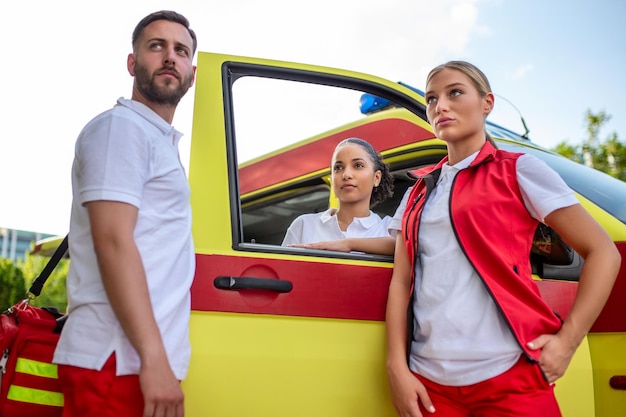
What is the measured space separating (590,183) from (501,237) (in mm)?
1085

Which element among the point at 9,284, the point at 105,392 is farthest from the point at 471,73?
the point at 9,284

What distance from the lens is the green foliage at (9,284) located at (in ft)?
38.6

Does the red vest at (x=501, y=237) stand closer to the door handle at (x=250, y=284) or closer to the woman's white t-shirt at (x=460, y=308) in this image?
the woman's white t-shirt at (x=460, y=308)

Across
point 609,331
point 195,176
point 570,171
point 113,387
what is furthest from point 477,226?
point 570,171

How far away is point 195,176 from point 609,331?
144cm

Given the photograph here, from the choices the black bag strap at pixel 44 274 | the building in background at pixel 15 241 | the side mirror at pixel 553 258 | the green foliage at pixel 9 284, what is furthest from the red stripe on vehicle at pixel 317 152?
the building in background at pixel 15 241

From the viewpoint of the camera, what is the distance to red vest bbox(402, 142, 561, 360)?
155cm

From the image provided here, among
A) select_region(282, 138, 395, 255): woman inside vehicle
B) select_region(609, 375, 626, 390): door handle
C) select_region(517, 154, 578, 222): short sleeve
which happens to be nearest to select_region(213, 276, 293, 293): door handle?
select_region(517, 154, 578, 222): short sleeve

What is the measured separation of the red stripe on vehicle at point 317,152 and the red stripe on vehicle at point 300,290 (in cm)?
99

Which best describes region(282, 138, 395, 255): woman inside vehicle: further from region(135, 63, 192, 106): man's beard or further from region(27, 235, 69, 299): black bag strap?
region(135, 63, 192, 106): man's beard

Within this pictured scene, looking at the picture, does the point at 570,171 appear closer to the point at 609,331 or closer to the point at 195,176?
the point at 609,331

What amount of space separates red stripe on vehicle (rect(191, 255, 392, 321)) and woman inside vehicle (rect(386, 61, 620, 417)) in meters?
0.11

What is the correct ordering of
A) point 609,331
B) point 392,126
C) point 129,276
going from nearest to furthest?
point 129,276, point 609,331, point 392,126

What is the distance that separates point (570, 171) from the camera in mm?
2557
